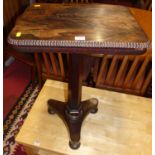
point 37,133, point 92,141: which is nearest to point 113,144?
point 92,141

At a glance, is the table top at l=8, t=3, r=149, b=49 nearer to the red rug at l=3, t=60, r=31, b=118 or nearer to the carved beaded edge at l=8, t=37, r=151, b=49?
the carved beaded edge at l=8, t=37, r=151, b=49

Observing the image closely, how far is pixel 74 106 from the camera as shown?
104 centimetres

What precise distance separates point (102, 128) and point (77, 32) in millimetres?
632

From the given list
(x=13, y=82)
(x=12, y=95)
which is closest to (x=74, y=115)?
(x=12, y=95)

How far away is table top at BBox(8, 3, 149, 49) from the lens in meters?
0.64

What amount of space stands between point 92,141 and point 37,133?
29 cm

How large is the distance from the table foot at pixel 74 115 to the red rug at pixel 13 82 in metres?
0.67

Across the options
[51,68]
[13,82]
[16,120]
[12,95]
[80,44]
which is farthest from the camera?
[13,82]

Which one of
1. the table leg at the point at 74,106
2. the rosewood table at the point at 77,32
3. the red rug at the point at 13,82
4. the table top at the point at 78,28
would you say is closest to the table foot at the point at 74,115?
the table leg at the point at 74,106

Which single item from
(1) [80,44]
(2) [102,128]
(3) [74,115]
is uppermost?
(1) [80,44]

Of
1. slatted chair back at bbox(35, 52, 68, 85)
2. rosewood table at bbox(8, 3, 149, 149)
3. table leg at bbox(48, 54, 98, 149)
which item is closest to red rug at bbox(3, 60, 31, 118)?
slatted chair back at bbox(35, 52, 68, 85)

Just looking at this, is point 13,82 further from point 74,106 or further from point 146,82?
point 146,82

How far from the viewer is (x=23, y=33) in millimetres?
689

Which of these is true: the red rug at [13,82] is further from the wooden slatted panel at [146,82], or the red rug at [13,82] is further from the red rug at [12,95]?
the wooden slatted panel at [146,82]
